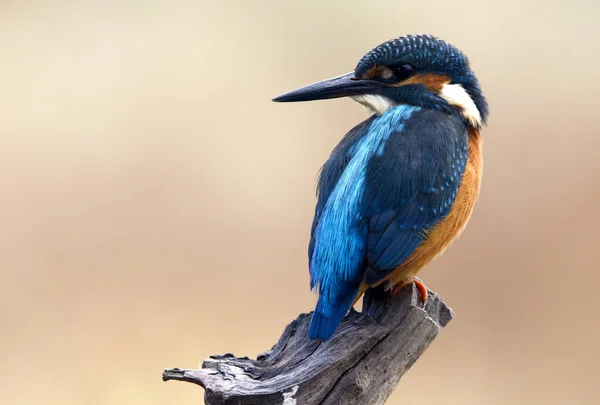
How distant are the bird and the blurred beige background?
4.99 ft

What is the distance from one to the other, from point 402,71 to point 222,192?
2213 millimetres

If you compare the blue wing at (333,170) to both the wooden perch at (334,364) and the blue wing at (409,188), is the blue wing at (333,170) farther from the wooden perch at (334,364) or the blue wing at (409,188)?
the wooden perch at (334,364)

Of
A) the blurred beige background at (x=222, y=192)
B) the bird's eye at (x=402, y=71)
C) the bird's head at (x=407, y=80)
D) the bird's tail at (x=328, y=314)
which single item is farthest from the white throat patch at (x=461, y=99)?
the blurred beige background at (x=222, y=192)

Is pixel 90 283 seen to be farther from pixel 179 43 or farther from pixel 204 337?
pixel 179 43

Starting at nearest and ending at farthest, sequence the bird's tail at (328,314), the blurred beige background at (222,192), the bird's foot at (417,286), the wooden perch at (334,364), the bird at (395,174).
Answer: the wooden perch at (334,364) < the bird's tail at (328,314) < the bird at (395,174) < the bird's foot at (417,286) < the blurred beige background at (222,192)

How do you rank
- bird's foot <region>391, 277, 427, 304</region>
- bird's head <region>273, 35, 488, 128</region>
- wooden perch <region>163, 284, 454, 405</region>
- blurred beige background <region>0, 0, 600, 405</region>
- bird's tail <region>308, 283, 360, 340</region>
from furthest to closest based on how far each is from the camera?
blurred beige background <region>0, 0, 600, 405</region>, bird's head <region>273, 35, 488, 128</region>, bird's foot <region>391, 277, 427, 304</region>, bird's tail <region>308, 283, 360, 340</region>, wooden perch <region>163, 284, 454, 405</region>

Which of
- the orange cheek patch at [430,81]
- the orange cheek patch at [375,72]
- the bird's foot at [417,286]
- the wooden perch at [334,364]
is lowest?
the wooden perch at [334,364]

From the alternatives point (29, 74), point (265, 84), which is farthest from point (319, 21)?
point (29, 74)

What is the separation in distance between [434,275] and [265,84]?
154 cm

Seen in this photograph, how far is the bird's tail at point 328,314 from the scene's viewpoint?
2.20 metres

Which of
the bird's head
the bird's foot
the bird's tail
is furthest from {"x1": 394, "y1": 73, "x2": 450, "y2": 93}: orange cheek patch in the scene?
the bird's tail

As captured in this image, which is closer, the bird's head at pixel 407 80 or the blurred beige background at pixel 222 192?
the bird's head at pixel 407 80

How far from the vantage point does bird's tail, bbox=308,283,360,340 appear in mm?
2195

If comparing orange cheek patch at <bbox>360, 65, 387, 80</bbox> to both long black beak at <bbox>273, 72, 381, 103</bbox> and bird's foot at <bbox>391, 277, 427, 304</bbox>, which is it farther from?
bird's foot at <bbox>391, 277, 427, 304</bbox>
